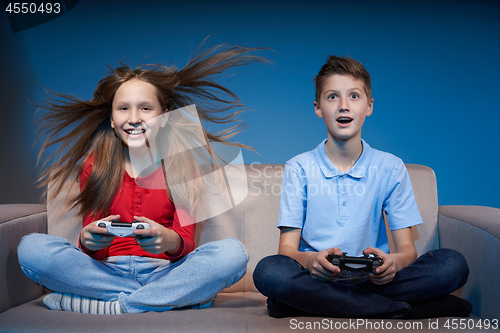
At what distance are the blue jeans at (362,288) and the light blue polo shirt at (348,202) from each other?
0.18 m

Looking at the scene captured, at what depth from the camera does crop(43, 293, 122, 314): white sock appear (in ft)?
3.35

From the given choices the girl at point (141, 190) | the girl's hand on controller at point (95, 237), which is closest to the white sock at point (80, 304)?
the girl at point (141, 190)

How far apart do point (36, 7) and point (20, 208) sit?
3.81ft

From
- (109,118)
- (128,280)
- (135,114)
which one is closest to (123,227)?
(128,280)

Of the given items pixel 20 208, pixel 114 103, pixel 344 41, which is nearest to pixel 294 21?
pixel 344 41

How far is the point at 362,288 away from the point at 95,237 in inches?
25.8

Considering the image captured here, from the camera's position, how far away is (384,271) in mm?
921

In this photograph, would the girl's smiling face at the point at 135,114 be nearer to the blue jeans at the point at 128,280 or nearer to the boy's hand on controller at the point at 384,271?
the blue jeans at the point at 128,280

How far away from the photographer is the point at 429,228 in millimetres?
1324

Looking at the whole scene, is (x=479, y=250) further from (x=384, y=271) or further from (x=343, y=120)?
(x=343, y=120)

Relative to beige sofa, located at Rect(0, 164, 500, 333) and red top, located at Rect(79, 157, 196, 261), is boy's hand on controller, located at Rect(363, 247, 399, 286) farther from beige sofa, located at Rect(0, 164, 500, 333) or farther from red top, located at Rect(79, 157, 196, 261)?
red top, located at Rect(79, 157, 196, 261)

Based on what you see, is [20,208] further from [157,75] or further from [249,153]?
[249,153]

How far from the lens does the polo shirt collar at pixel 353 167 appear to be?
3.96ft

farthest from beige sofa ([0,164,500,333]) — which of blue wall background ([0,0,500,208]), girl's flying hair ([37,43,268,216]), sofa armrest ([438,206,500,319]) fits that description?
blue wall background ([0,0,500,208])
